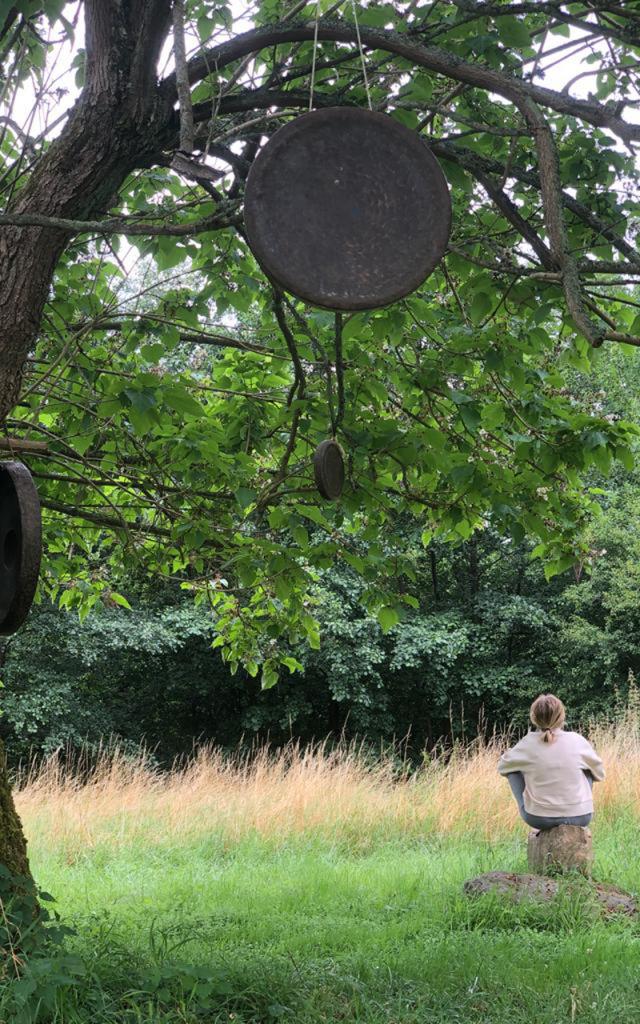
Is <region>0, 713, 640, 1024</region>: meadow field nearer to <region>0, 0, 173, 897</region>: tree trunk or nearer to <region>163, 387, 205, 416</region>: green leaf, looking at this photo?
<region>163, 387, 205, 416</region>: green leaf

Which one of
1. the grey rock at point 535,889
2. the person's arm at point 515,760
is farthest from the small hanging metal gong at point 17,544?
the person's arm at point 515,760

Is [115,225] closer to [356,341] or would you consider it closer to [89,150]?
[89,150]

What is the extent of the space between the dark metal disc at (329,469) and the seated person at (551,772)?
2.44 meters

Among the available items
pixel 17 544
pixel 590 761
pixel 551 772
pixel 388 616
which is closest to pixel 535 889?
pixel 551 772

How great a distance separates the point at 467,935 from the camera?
15.1 ft

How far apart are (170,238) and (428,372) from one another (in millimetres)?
1064

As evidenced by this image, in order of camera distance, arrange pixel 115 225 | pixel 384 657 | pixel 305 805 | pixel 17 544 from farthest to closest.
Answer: pixel 384 657 < pixel 305 805 < pixel 17 544 < pixel 115 225

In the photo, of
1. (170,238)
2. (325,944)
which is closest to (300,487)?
(170,238)

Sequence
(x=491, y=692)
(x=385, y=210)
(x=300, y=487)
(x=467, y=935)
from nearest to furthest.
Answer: (x=385, y=210)
(x=300, y=487)
(x=467, y=935)
(x=491, y=692)

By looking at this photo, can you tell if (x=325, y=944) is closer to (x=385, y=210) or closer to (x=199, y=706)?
(x=385, y=210)

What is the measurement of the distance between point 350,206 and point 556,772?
A: 13.1 ft

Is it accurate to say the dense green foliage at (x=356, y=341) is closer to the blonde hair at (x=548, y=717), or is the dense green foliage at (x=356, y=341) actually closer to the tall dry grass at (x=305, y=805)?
the blonde hair at (x=548, y=717)

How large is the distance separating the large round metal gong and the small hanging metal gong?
85 centimetres

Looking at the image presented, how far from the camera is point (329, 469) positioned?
335 cm
